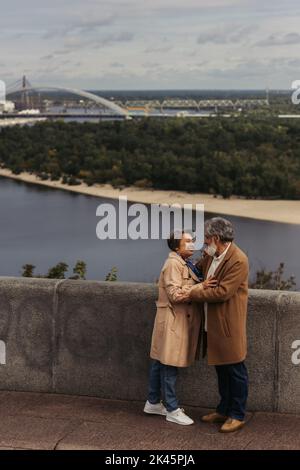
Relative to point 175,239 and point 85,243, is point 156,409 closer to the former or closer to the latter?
point 175,239

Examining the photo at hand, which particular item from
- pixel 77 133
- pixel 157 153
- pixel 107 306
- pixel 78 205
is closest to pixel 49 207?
pixel 78 205

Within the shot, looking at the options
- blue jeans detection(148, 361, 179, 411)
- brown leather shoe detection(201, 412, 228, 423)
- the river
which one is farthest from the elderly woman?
the river

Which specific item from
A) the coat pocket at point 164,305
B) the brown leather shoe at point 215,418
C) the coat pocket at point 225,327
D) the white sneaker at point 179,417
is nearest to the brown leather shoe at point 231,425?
the brown leather shoe at point 215,418

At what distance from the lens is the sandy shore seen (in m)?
59.0

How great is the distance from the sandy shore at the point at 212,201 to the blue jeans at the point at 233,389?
50.9 m

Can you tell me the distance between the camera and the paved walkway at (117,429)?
217 inches

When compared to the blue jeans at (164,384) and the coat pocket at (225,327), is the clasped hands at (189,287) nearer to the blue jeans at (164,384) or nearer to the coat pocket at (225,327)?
the coat pocket at (225,327)

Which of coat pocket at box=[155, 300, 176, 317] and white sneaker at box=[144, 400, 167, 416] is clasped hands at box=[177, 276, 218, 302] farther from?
white sneaker at box=[144, 400, 167, 416]

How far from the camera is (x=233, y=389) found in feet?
18.7

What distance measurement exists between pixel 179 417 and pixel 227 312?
79 cm

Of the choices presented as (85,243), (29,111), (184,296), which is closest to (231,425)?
(184,296)

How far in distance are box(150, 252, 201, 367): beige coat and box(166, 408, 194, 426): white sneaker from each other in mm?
330

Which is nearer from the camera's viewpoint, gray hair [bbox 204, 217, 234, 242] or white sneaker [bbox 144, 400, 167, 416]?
gray hair [bbox 204, 217, 234, 242]
